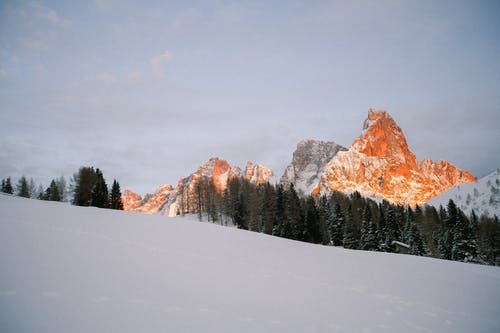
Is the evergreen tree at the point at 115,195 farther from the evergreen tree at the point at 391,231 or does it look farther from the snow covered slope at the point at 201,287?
the evergreen tree at the point at 391,231

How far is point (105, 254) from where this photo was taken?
11414 mm

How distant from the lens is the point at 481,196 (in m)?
113

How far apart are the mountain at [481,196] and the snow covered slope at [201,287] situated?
114497 millimetres

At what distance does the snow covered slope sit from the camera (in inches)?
281

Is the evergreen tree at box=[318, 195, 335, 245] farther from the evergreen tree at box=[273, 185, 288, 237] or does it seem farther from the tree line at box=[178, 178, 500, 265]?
the evergreen tree at box=[273, 185, 288, 237]

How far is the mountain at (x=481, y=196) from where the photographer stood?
4128 inches

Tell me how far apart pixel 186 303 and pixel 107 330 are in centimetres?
243

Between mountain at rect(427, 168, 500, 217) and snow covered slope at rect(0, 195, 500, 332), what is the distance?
114 metres

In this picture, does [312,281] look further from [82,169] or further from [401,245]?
[82,169]

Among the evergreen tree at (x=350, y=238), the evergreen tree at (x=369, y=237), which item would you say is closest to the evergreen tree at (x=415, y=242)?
the evergreen tree at (x=369, y=237)

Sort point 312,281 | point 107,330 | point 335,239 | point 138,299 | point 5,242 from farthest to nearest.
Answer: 1. point 335,239
2. point 312,281
3. point 5,242
4. point 138,299
5. point 107,330

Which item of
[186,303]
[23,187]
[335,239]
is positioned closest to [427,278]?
[186,303]

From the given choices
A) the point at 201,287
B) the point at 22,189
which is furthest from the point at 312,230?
the point at 22,189

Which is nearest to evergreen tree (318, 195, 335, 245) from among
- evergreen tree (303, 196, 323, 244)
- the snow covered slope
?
evergreen tree (303, 196, 323, 244)
